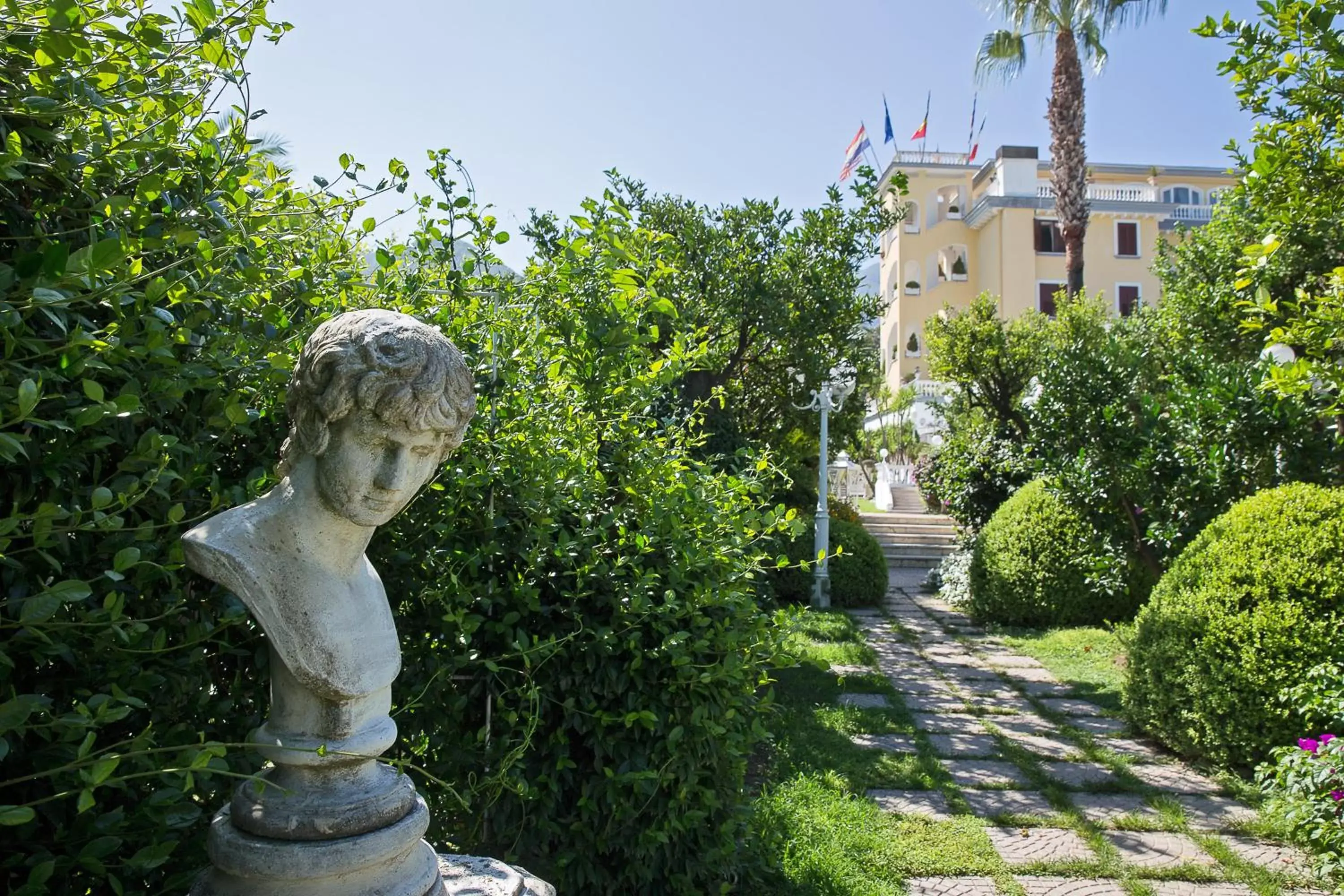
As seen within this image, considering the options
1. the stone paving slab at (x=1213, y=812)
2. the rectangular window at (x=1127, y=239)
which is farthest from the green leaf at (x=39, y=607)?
the rectangular window at (x=1127, y=239)

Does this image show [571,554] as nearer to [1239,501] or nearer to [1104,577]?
[1239,501]

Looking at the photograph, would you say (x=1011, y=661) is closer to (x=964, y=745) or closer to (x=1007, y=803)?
(x=964, y=745)

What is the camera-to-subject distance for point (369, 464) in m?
1.83

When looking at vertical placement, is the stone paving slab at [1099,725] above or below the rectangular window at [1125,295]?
below

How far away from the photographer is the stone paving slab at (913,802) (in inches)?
195

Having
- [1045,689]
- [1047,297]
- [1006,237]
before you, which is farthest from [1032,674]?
[1047,297]

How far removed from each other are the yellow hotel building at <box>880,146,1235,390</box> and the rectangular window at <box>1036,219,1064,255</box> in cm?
3

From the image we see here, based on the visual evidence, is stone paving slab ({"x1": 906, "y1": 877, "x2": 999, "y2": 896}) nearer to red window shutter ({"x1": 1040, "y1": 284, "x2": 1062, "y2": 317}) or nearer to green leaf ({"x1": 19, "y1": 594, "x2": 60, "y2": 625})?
green leaf ({"x1": 19, "y1": 594, "x2": 60, "y2": 625})

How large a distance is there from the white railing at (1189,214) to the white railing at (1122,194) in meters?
0.81

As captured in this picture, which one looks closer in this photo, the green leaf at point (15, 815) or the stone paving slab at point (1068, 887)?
the green leaf at point (15, 815)

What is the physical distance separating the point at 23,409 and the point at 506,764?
176 centimetres

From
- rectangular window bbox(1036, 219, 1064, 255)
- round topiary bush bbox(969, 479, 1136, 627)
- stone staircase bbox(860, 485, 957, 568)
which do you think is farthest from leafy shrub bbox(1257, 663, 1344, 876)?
rectangular window bbox(1036, 219, 1064, 255)

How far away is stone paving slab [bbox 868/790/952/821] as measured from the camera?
16.2ft

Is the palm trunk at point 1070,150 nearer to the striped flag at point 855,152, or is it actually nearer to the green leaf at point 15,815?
the striped flag at point 855,152
